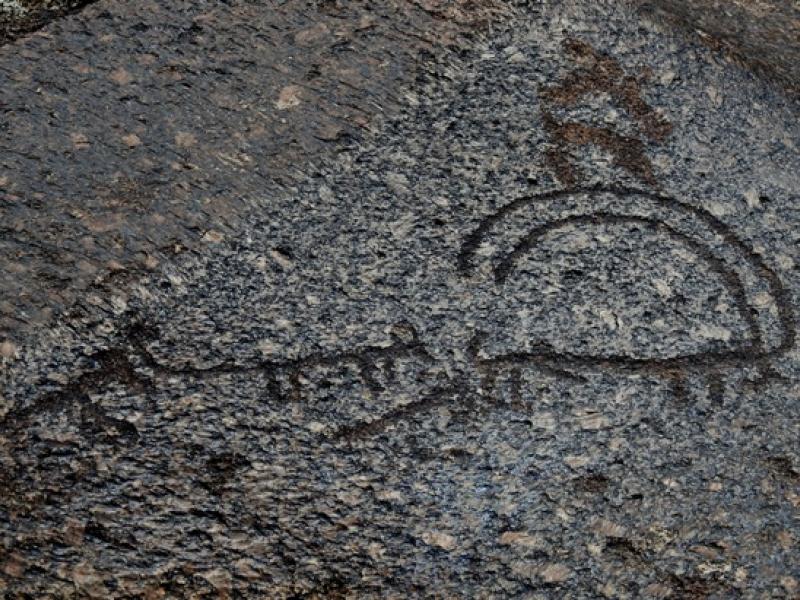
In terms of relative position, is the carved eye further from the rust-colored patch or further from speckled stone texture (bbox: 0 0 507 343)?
speckled stone texture (bbox: 0 0 507 343)

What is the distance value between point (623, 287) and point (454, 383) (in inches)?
11.6

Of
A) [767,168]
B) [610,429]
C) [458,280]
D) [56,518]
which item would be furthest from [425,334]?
[767,168]

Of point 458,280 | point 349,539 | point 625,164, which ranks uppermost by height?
point 625,164

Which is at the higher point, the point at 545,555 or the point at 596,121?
the point at 596,121

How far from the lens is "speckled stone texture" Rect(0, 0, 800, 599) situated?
59.1 inches

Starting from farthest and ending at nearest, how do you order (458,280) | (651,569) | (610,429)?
1. (458,280)
2. (610,429)
3. (651,569)

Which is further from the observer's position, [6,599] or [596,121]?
[596,121]

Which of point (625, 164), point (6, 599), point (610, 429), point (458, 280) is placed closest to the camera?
point (6, 599)

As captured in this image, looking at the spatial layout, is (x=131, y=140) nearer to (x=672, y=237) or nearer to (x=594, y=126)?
(x=594, y=126)

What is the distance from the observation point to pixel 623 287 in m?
1.77

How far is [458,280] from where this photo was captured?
1.76 m

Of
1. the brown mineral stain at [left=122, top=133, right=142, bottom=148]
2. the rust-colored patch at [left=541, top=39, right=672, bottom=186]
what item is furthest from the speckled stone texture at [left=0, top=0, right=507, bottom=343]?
the rust-colored patch at [left=541, top=39, right=672, bottom=186]

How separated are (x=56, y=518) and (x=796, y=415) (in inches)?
37.5

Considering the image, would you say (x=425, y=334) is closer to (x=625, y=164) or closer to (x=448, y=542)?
(x=448, y=542)
